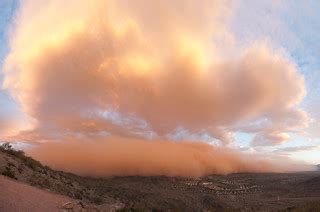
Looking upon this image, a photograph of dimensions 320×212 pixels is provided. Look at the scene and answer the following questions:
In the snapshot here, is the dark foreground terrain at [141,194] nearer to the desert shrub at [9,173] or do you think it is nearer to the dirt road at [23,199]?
the desert shrub at [9,173]

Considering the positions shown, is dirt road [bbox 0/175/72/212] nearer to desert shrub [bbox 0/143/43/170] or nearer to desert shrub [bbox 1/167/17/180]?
desert shrub [bbox 1/167/17/180]

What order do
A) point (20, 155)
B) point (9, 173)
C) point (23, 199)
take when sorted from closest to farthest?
point (23, 199) < point (9, 173) < point (20, 155)

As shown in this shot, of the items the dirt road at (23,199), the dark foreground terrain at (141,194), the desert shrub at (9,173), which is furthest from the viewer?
the dark foreground terrain at (141,194)

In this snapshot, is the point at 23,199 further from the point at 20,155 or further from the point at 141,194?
the point at 141,194

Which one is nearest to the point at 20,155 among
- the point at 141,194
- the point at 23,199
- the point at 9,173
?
the point at 9,173

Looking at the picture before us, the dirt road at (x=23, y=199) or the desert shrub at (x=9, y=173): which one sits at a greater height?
the desert shrub at (x=9, y=173)

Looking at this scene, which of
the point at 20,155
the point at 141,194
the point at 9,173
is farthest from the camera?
the point at 141,194

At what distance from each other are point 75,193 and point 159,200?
49.2 m

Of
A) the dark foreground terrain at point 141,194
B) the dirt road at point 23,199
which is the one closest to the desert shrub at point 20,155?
the dark foreground terrain at point 141,194

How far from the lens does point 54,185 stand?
2062 inches

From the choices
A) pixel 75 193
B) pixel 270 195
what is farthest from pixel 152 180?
pixel 75 193

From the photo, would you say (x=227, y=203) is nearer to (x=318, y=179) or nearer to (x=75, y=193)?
(x=318, y=179)

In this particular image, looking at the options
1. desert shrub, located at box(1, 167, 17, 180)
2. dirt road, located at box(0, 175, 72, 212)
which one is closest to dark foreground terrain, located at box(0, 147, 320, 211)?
desert shrub, located at box(1, 167, 17, 180)

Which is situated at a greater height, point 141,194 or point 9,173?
point 141,194
